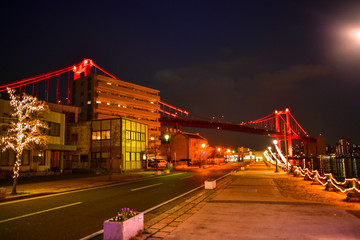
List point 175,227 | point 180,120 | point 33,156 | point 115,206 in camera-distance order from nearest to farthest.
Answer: point 175,227 → point 115,206 → point 33,156 → point 180,120

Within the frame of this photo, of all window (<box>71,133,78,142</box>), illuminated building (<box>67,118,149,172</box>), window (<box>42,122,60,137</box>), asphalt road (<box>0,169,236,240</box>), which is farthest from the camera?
window (<box>71,133,78,142</box>)

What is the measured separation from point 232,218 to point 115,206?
5.66 m

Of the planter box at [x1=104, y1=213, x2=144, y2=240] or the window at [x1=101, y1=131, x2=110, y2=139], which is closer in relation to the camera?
the planter box at [x1=104, y1=213, x2=144, y2=240]

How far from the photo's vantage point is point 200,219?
8250mm

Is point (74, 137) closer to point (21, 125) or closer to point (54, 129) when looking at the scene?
point (54, 129)

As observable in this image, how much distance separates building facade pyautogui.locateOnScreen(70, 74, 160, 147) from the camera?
85500 millimetres

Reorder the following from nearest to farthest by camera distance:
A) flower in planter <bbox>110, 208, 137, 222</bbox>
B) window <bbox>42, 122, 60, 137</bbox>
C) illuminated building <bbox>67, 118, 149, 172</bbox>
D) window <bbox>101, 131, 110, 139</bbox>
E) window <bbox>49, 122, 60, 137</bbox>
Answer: flower in planter <bbox>110, 208, 137, 222</bbox>, window <bbox>42, 122, 60, 137</bbox>, window <bbox>49, 122, 60, 137</bbox>, illuminated building <bbox>67, 118, 149, 172</bbox>, window <bbox>101, 131, 110, 139</bbox>

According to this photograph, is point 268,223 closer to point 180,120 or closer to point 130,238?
point 130,238

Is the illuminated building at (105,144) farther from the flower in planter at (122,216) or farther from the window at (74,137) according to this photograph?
the flower in planter at (122,216)

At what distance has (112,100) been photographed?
3489 inches

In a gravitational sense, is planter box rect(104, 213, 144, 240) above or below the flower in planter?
below

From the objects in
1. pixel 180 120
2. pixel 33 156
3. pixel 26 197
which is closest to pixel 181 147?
pixel 180 120

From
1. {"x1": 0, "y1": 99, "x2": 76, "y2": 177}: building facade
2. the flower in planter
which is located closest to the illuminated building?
{"x1": 0, "y1": 99, "x2": 76, "y2": 177}: building facade

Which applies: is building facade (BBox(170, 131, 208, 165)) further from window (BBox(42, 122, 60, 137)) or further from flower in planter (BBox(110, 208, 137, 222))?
flower in planter (BBox(110, 208, 137, 222))
